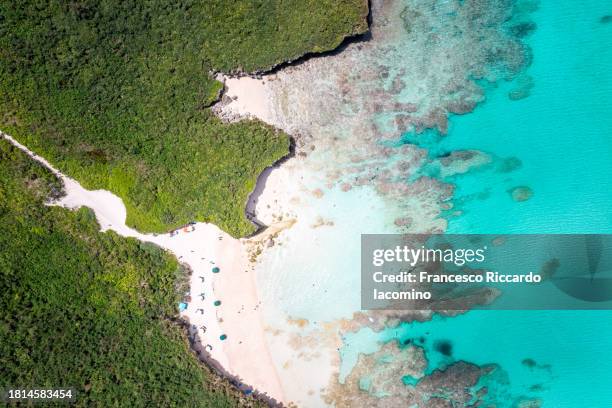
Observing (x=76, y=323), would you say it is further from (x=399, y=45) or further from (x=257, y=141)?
(x=399, y=45)

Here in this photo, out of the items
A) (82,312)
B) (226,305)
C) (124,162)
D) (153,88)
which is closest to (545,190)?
(226,305)

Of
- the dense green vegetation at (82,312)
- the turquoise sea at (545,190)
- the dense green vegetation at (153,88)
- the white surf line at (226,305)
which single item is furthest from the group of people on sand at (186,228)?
the turquoise sea at (545,190)

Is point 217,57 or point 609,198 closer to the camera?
point 217,57

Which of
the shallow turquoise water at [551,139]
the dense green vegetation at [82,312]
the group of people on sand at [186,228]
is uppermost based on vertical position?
the shallow turquoise water at [551,139]

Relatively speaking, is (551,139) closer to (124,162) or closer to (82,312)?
(124,162)

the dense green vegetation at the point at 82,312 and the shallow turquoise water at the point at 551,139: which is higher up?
the shallow turquoise water at the point at 551,139

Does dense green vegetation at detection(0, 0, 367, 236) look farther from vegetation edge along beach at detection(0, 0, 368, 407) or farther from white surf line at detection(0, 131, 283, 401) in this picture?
white surf line at detection(0, 131, 283, 401)

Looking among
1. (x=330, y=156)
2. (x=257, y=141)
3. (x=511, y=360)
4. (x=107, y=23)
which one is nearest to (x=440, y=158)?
(x=330, y=156)

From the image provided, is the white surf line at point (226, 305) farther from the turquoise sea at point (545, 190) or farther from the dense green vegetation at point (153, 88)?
the turquoise sea at point (545, 190)
